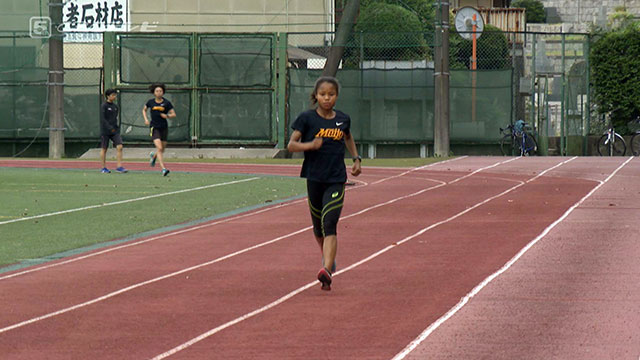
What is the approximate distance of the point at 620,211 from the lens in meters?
16.5

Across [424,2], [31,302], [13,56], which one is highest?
[424,2]

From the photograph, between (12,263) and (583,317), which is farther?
(12,263)

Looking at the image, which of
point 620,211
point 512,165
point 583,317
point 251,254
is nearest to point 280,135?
point 512,165

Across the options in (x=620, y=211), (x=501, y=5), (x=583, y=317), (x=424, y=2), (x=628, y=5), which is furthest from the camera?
(x=628, y=5)

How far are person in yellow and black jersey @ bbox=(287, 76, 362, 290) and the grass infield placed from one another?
356 cm

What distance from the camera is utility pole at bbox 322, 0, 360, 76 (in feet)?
110

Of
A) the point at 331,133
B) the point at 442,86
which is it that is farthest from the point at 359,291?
the point at 442,86

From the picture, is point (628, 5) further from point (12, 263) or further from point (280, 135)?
point (12, 263)

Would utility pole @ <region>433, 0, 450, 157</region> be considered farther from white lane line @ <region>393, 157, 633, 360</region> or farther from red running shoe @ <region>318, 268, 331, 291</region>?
red running shoe @ <region>318, 268, 331, 291</region>

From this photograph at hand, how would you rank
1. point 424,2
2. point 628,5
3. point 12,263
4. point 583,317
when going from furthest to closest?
point 628,5, point 424,2, point 12,263, point 583,317

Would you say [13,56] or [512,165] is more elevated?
[13,56]

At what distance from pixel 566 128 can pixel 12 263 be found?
24.7 meters

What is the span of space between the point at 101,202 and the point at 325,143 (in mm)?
9298

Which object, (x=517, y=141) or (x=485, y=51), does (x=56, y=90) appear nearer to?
(x=517, y=141)
